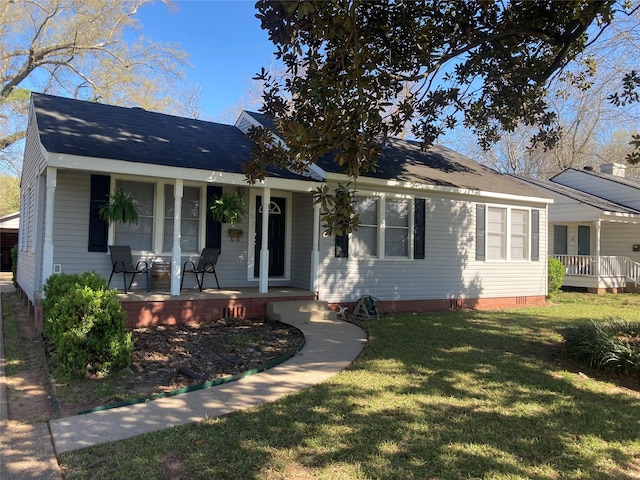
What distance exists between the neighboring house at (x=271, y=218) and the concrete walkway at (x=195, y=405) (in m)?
2.93

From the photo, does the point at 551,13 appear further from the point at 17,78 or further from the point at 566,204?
the point at 17,78

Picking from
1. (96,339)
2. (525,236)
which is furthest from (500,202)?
(96,339)

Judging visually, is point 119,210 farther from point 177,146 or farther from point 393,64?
point 393,64

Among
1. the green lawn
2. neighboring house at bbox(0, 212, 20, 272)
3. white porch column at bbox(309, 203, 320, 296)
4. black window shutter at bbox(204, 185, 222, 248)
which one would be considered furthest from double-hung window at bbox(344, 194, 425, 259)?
neighboring house at bbox(0, 212, 20, 272)

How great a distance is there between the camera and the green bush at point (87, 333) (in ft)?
17.2

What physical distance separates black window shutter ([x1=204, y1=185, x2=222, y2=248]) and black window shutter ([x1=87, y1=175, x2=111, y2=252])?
1.90 metres

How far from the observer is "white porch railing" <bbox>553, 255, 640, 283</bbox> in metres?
17.2

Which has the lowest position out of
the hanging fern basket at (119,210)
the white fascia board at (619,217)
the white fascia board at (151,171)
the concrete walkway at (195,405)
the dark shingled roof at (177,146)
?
the concrete walkway at (195,405)

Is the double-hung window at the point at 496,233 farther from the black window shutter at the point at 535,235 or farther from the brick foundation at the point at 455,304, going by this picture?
the brick foundation at the point at 455,304

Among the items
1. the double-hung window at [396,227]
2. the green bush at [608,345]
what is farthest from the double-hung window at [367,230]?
the green bush at [608,345]

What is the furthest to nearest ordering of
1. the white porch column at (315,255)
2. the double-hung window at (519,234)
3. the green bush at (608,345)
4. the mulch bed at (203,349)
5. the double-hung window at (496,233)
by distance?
the double-hung window at (519,234)
the double-hung window at (496,233)
the white porch column at (315,255)
the green bush at (608,345)
the mulch bed at (203,349)

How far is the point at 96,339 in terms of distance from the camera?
5.33 meters

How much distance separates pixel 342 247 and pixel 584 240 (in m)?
14.3

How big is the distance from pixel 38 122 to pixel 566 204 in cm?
1743
